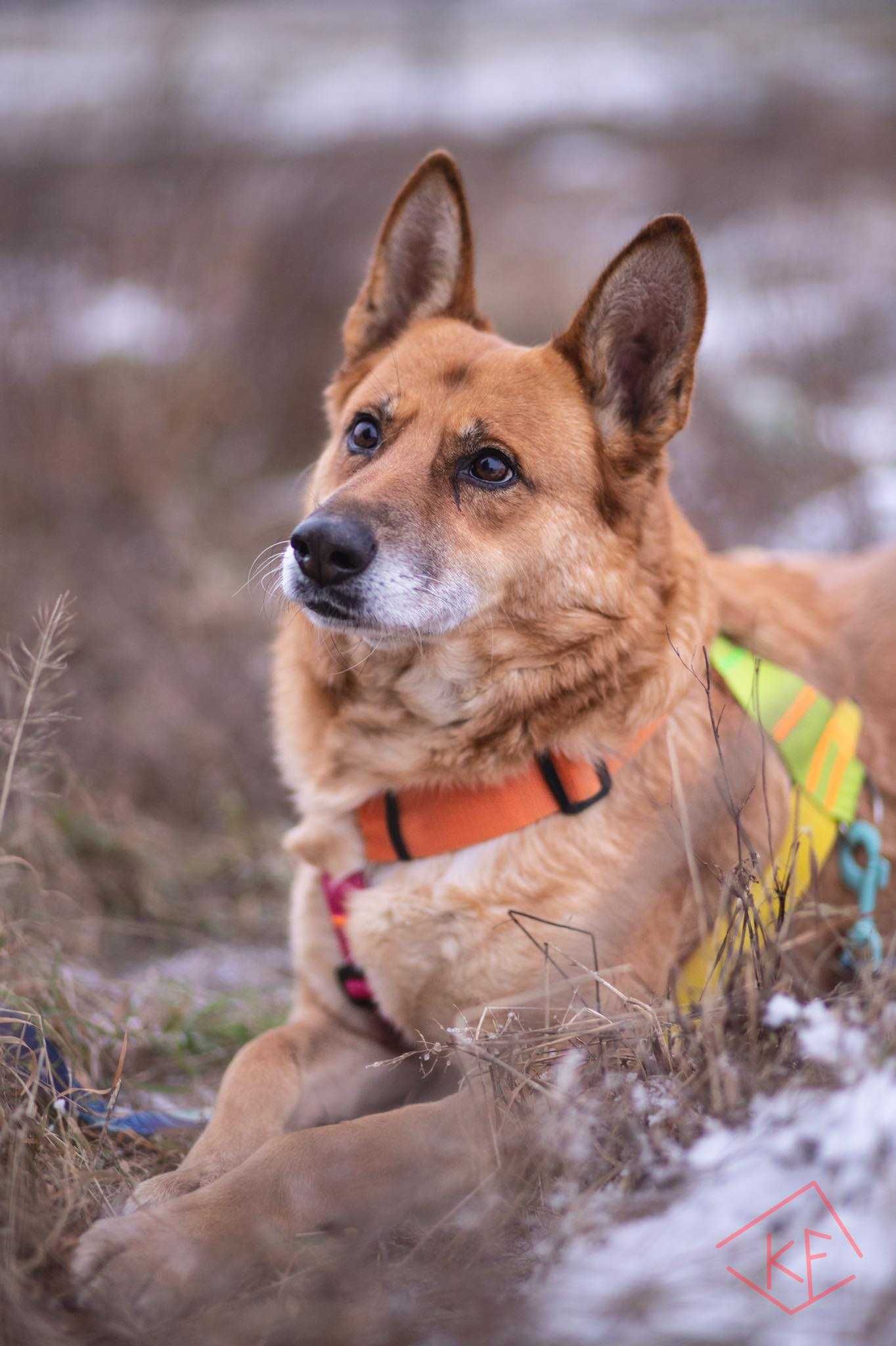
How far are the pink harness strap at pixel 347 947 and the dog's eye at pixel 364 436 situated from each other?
1017 millimetres

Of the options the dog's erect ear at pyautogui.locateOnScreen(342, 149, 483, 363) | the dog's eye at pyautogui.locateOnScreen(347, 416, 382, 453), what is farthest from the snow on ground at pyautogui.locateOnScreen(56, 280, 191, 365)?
the dog's eye at pyautogui.locateOnScreen(347, 416, 382, 453)

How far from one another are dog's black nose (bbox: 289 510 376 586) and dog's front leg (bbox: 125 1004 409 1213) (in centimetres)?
102

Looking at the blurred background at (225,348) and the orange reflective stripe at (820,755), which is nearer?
the orange reflective stripe at (820,755)

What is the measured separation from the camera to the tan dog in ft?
6.76

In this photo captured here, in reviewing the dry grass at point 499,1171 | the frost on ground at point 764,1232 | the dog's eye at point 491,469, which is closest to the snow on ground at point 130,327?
the dog's eye at point 491,469

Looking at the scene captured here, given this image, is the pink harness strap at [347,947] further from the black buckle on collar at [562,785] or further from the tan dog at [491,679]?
the black buckle on collar at [562,785]

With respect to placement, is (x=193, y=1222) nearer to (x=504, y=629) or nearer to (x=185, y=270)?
(x=504, y=629)

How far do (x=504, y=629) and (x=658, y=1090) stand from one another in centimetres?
98

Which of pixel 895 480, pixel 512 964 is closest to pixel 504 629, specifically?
pixel 512 964

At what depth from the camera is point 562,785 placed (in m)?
2.13

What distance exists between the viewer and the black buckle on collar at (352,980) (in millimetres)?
2225

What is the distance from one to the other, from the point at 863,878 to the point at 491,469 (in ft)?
4.15

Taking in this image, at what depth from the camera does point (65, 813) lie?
3.37 metres

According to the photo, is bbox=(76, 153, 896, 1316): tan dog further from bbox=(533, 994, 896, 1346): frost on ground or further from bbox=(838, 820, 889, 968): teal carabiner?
bbox=(533, 994, 896, 1346): frost on ground
